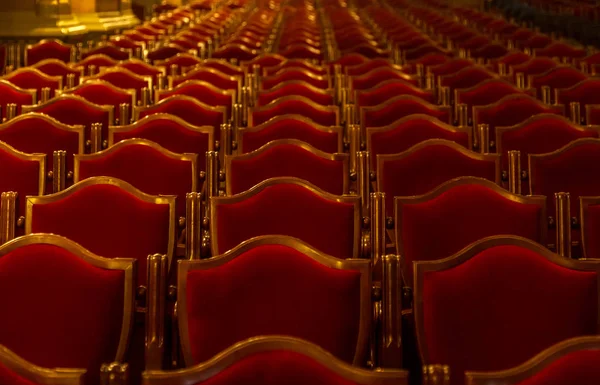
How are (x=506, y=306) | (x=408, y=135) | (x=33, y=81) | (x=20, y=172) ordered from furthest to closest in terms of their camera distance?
(x=33, y=81) < (x=408, y=135) < (x=20, y=172) < (x=506, y=306)

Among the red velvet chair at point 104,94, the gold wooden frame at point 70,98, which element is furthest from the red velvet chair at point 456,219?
the red velvet chair at point 104,94

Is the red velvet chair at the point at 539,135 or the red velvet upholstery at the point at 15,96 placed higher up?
the red velvet upholstery at the point at 15,96

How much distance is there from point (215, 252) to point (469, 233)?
2.85ft

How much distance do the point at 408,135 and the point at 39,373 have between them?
2732 millimetres

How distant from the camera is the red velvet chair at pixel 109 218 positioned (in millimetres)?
2697

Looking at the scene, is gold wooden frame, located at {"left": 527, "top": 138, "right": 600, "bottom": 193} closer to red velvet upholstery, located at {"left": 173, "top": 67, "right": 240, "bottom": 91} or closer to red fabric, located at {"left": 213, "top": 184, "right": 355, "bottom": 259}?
red fabric, located at {"left": 213, "top": 184, "right": 355, "bottom": 259}

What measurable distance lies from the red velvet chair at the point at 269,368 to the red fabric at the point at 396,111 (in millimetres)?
3091

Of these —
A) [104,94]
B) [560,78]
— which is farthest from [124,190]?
[560,78]

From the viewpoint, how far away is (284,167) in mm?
3299

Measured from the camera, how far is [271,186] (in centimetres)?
271

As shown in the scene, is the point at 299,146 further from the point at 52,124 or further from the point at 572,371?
the point at 572,371

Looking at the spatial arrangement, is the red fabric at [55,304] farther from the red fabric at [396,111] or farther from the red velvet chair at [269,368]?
the red fabric at [396,111]

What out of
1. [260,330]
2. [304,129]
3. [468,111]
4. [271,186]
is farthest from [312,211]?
[468,111]

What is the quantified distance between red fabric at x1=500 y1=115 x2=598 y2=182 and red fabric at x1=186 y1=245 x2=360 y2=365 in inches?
80.5
